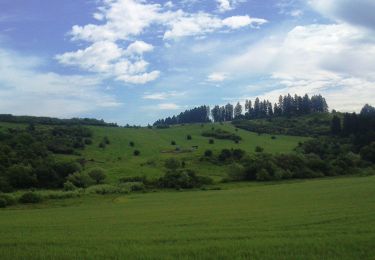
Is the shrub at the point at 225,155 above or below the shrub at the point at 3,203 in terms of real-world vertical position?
above

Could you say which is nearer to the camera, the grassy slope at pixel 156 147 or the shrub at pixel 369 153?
the grassy slope at pixel 156 147

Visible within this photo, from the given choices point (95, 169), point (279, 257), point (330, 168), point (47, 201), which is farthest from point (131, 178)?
point (279, 257)

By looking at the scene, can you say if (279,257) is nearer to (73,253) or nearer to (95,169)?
(73,253)

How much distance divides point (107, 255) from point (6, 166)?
99926mm

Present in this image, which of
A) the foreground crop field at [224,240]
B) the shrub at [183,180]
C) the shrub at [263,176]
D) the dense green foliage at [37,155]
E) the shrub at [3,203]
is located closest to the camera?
the foreground crop field at [224,240]

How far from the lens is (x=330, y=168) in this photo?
111000mm

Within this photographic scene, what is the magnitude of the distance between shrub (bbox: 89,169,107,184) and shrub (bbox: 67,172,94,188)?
1.73 metres

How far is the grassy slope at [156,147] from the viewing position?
119 m

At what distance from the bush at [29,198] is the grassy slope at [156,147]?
3447 centimetres

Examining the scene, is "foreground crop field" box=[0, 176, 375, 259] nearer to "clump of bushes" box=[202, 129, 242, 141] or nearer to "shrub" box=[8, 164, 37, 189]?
"shrub" box=[8, 164, 37, 189]

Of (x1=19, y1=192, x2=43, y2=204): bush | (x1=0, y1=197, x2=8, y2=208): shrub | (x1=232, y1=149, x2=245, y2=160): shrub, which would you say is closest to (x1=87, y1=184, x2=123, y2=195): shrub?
(x1=19, y1=192, x2=43, y2=204): bush

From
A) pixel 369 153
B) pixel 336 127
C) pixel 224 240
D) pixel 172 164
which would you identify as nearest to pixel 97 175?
pixel 172 164

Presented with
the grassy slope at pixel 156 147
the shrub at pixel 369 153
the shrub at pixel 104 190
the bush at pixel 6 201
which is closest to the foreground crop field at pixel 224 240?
the bush at pixel 6 201

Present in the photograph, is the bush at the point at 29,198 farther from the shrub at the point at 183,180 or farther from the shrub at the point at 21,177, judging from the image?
the shrub at the point at 183,180
